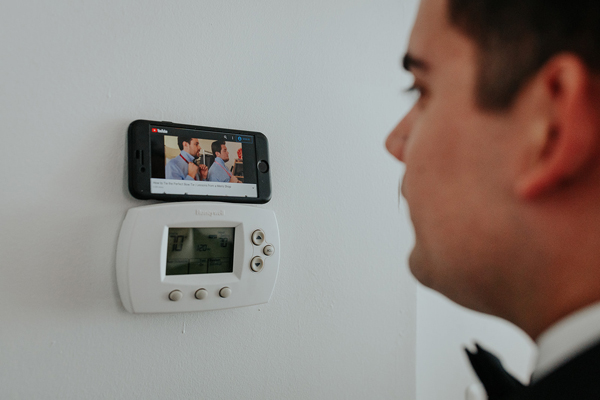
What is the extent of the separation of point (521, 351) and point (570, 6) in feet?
3.73

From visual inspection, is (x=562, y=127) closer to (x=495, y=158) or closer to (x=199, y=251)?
(x=495, y=158)

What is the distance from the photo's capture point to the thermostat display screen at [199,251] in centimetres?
60

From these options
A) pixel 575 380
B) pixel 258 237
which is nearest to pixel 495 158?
pixel 575 380

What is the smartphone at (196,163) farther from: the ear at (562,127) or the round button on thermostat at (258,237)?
the ear at (562,127)

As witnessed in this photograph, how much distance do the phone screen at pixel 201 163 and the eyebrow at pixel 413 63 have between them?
16.2 inches

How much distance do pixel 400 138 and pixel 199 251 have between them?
1.31 feet

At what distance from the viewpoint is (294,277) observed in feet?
2.40

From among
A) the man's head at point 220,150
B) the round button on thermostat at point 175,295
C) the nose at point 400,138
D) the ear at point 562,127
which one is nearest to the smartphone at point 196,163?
the man's head at point 220,150

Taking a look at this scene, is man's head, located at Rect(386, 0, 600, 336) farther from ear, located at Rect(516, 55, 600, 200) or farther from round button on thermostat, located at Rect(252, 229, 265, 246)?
round button on thermostat, located at Rect(252, 229, 265, 246)

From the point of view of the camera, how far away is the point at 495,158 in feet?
0.80

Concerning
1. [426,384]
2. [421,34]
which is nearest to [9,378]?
[421,34]

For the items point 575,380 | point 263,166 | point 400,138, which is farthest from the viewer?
point 263,166

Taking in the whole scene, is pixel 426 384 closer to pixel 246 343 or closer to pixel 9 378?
pixel 246 343

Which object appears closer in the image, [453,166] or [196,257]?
[453,166]
